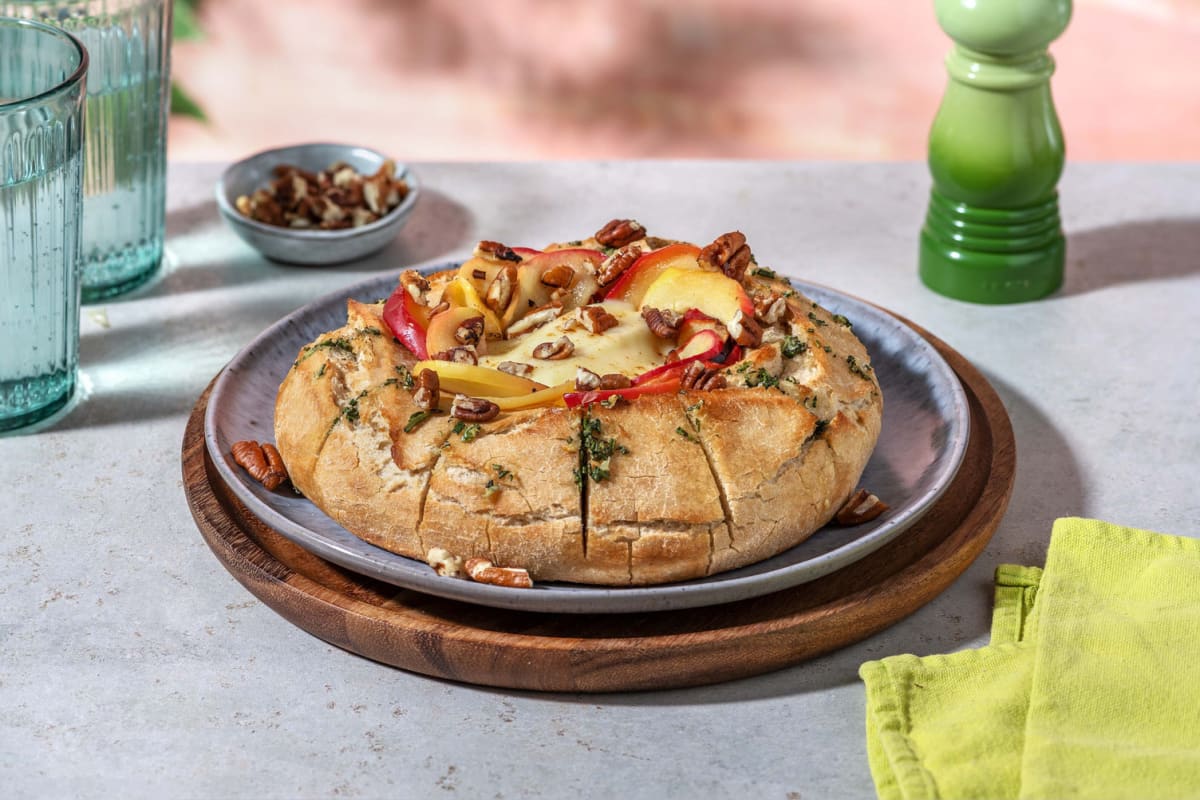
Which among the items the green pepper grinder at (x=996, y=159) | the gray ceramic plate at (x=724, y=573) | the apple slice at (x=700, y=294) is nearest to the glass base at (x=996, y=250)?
the green pepper grinder at (x=996, y=159)

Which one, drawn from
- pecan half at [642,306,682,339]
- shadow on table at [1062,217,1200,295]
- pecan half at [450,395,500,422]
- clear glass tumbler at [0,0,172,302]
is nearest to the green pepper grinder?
shadow on table at [1062,217,1200,295]

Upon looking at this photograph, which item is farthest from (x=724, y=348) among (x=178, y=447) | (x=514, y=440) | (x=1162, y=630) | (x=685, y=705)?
(x=178, y=447)

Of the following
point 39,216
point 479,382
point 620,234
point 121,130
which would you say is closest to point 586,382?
point 479,382

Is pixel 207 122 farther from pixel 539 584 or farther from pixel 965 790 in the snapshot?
pixel 965 790

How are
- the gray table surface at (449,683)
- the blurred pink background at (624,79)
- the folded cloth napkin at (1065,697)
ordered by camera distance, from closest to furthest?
the folded cloth napkin at (1065,697)
the gray table surface at (449,683)
the blurred pink background at (624,79)

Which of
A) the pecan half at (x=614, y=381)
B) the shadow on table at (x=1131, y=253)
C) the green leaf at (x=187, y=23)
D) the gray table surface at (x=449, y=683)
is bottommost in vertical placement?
the green leaf at (x=187, y=23)

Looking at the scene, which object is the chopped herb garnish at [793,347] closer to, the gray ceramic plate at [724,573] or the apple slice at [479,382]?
the gray ceramic plate at [724,573]
